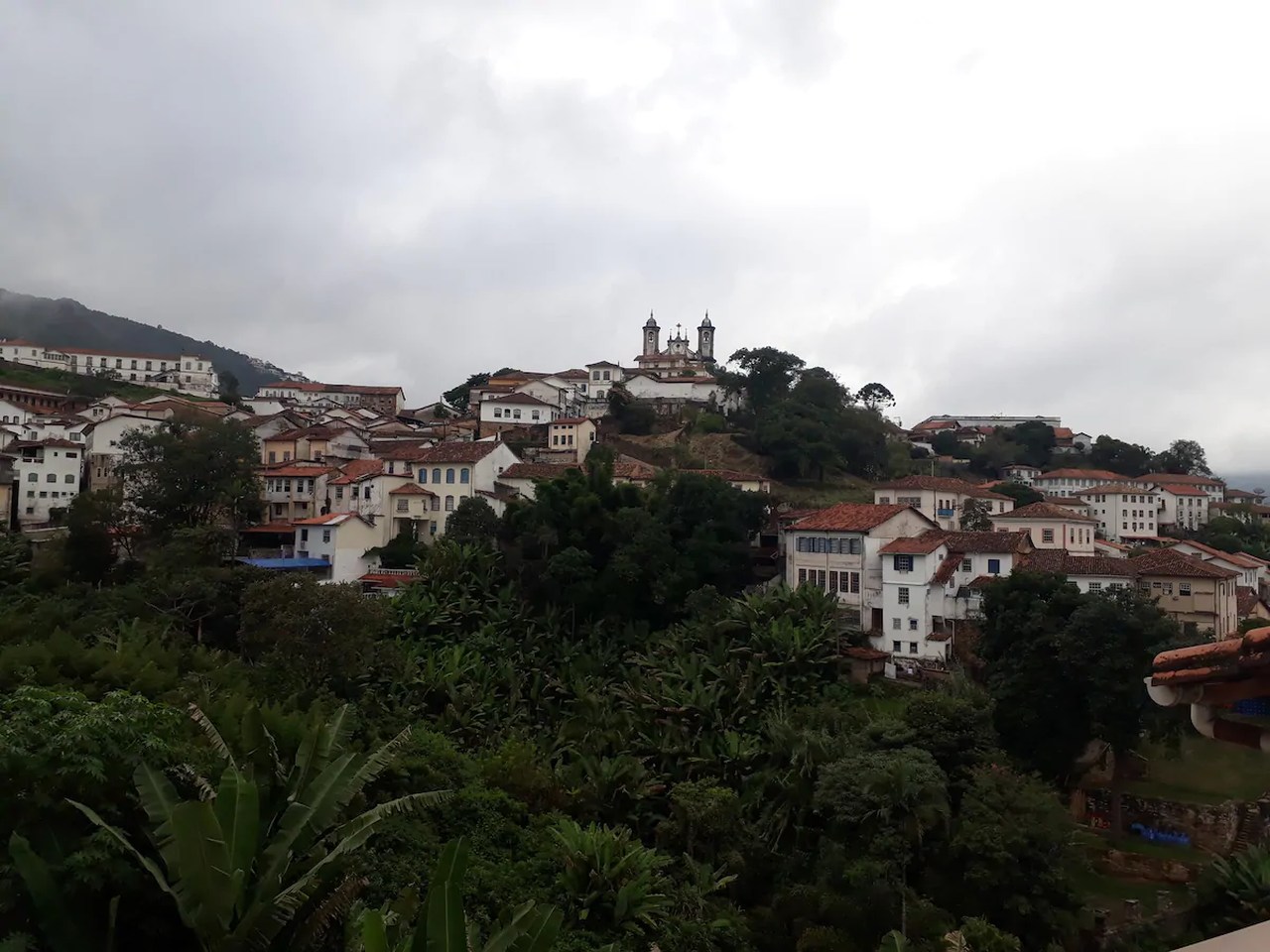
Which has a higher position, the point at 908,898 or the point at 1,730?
the point at 1,730

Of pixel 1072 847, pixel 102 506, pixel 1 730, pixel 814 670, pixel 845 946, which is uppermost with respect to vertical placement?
pixel 102 506

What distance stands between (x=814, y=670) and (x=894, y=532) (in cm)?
742

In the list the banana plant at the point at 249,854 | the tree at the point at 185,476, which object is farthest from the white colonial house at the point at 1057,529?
the tree at the point at 185,476

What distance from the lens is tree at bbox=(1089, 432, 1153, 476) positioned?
67.9 meters

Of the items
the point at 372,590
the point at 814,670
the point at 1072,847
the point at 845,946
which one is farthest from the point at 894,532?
the point at 372,590

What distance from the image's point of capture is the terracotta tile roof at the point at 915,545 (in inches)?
1153

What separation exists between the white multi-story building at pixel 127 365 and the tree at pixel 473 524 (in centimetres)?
5362

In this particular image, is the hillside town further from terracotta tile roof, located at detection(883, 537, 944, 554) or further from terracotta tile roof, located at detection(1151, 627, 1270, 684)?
terracotta tile roof, located at detection(1151, 627, 1270, 684)

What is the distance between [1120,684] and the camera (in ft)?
67.6

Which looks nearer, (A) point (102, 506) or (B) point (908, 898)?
(B) point (908, 898)

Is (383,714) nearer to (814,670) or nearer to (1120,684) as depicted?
(814,670)

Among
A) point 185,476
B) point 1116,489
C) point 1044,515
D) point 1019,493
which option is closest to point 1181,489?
point 1116,489

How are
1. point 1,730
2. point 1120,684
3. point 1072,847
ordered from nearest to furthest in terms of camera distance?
point 1,730 < point 1072,847 < point 1120,684

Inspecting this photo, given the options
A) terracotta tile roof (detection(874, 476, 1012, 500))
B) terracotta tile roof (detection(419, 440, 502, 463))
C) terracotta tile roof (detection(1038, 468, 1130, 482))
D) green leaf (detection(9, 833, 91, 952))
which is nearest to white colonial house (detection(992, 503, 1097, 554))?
terracotta tile roof (detection(874, 476, 1012, 500))
